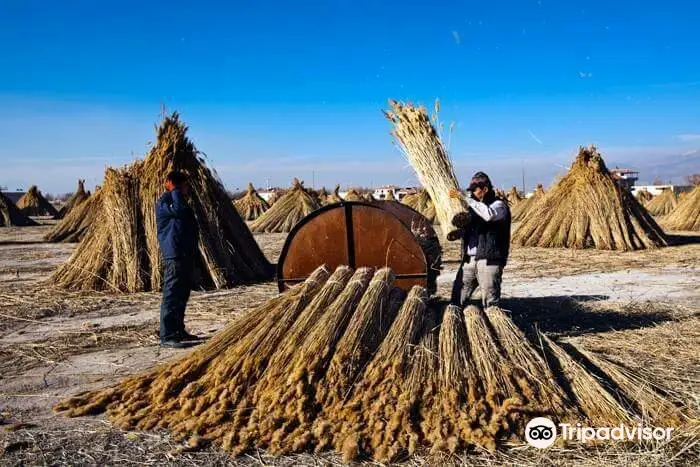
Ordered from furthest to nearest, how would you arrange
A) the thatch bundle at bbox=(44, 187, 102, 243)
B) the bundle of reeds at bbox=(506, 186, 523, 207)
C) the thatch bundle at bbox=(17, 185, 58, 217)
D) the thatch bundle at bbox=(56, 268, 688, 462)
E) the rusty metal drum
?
the thatch bundle at bbox=(17, 185, 58, 217)
the bundle of reeds at bbox=(506, 186, 523, 207)
the thatch bundle at bbox=(44, 187, 102, 243)
the rusty metal drum
the thatch bundle at bbox=(56, 268, 688, 462)

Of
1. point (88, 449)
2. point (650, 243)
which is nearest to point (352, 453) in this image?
point (88, 449)

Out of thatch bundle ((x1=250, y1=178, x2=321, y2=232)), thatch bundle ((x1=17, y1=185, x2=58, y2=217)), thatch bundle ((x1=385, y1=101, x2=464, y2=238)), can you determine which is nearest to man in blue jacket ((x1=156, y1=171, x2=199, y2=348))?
thatch bundle ((x1=385, y1=101, x2=464, y2=238))

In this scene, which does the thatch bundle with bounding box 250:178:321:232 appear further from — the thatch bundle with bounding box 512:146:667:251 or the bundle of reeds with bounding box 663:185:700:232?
the bundle of reeds with bounding box 663:185:700:232

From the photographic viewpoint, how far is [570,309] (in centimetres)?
677

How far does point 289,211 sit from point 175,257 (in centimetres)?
1854

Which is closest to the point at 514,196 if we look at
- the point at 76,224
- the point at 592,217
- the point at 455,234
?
the point at 592,217

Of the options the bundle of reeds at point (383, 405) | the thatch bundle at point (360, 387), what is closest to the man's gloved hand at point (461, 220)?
the thatch bundle at point (360, 387)

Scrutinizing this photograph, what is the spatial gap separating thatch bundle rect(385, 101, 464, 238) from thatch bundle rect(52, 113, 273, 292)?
412 cm

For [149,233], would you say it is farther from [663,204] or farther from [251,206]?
[663,204]

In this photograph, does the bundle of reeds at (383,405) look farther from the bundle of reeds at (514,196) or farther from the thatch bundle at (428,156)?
the bundle of reeds at (514,196)

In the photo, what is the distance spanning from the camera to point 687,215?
66.3 ft

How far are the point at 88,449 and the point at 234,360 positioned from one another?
980 millimetres

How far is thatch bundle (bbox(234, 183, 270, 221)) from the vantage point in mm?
32250

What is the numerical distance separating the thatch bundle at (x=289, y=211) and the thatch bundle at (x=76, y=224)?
6214mm
